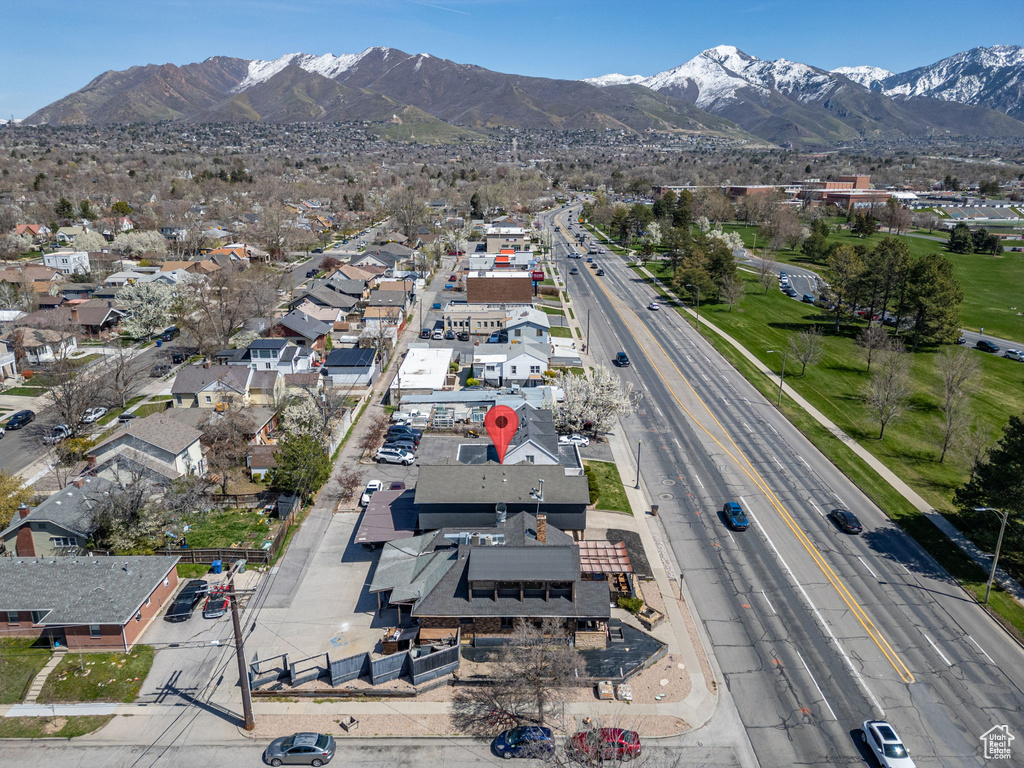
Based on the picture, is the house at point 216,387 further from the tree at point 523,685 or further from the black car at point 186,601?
the tree at point 523,685

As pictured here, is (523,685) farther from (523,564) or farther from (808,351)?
(808,351)

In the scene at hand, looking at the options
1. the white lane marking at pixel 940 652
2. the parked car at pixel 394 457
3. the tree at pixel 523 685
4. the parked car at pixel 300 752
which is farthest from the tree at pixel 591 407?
the parked car at pixel 300 752

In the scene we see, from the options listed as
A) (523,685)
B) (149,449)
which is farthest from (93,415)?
(523,685)

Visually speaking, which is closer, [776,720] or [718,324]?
[776,720]

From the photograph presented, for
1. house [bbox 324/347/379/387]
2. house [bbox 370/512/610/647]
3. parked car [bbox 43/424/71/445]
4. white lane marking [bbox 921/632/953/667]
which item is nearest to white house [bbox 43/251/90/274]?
parked car [bbox 43/424/71/445]

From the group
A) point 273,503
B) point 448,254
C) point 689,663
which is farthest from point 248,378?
point 448,254

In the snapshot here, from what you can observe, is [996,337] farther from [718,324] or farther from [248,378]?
[248,378]
